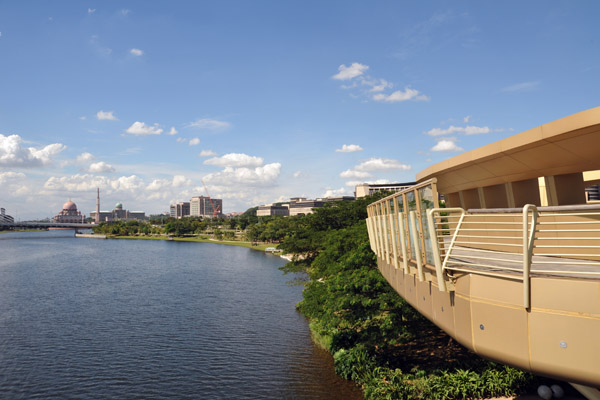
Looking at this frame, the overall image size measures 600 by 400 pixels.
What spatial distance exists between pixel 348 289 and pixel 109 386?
14.3 meters

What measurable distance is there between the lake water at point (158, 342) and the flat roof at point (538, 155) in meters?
12.7

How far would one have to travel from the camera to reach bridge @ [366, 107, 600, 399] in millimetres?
5391

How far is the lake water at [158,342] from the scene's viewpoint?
21109 mm

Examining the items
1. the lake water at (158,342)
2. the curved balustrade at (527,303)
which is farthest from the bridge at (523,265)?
the lake water at (158,342)

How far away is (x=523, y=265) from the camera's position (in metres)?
6.02

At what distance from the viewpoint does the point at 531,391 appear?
17.8 meters

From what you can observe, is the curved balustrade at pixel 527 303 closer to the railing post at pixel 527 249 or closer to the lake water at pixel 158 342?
the railing post at pixel 527 249

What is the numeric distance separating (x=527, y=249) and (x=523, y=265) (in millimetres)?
631

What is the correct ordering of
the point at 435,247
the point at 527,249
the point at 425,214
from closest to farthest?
the point at 527,249 → the point at 435,247 → the point at 425,214

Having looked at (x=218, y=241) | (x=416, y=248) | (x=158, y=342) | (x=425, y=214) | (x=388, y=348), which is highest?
(x=425, y=214)

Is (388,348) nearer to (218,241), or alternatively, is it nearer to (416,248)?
(416,248)

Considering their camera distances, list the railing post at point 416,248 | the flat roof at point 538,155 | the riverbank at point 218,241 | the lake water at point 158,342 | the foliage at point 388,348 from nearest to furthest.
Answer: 1. the railing post at point 416,248
2. the flat roof at point 538,155
3. the foliage at point 388,348
4. the lake water at point 158,342
5. the riverbank at point 218,241

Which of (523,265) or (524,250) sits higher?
(524,250)

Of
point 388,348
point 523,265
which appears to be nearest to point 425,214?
point 523,265
